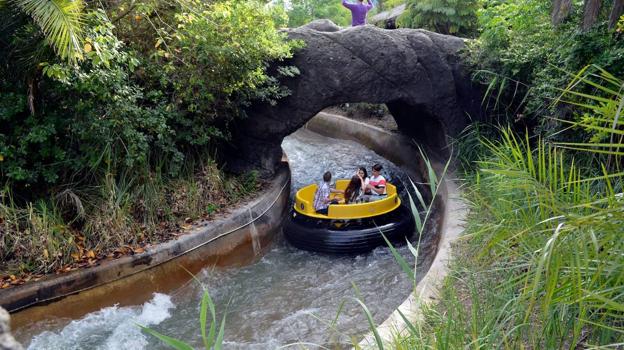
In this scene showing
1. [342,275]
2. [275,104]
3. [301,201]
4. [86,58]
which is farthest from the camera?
[275,104]

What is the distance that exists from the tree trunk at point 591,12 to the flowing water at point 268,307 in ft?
10.9

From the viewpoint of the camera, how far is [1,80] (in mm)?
6074

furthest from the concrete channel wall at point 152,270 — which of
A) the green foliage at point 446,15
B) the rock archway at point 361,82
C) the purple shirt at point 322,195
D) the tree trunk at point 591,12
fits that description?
the green foliage at point 446,15

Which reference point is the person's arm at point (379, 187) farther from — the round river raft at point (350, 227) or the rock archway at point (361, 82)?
the rock archway at point (361, 82)

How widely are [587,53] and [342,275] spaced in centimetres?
370

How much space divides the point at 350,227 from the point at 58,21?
424cm

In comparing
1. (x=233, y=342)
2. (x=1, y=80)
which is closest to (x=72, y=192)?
(x=1, y=80)

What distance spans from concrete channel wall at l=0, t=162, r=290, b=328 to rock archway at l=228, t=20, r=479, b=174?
44.0 inches

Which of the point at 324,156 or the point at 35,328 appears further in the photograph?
the point at 324,156

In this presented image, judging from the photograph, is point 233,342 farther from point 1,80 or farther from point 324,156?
point 324,156

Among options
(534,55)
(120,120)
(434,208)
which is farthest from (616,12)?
(120,120)

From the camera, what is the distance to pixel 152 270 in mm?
6188

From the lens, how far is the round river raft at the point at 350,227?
23.7ft

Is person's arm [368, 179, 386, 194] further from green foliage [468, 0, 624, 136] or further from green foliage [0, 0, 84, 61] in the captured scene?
green foliage [0, 0, 84, 61]
